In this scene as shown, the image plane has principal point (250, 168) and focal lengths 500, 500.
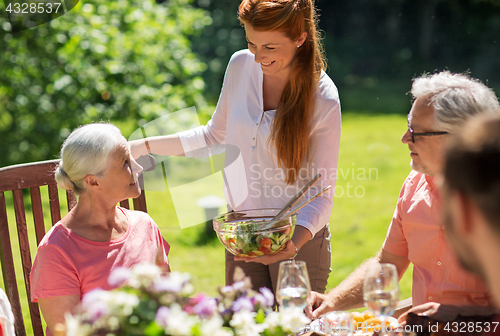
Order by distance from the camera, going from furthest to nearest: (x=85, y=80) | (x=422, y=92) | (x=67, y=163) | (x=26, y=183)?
(x=85, y=80) < (x=26, y=183) < (x=67, y=163) < (x=422, y=92)

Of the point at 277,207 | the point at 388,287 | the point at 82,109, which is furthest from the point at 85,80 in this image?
the point at 388,287

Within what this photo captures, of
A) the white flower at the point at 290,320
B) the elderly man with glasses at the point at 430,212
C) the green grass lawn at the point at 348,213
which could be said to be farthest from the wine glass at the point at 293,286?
the green grass lawn at the point at 348,213

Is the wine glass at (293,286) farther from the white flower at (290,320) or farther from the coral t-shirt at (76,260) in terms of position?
the coral t-shirt at (76,260)

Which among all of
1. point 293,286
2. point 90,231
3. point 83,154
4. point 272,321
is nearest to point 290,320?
point 272,321

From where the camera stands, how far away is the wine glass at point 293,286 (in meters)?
1.42

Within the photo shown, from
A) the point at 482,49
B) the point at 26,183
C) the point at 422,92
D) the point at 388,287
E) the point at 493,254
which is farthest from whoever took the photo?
the point at 482,49

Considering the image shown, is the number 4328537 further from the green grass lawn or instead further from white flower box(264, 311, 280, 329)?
white flower box(264, 311, 280, 329)

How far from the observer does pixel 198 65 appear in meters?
6.13

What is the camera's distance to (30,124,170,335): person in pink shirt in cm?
190

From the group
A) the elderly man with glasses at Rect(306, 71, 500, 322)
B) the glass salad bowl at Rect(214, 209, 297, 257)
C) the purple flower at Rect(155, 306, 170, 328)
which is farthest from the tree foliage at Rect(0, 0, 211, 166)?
the purple flower at Rect(155, 306, 170, 328)

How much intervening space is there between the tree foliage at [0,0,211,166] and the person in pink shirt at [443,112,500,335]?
4.86 metres

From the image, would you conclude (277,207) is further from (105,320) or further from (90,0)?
(90,0)

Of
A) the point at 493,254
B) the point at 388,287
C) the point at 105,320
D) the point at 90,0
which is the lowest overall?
the point at 388,287

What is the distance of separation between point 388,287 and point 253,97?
1.29 meters
